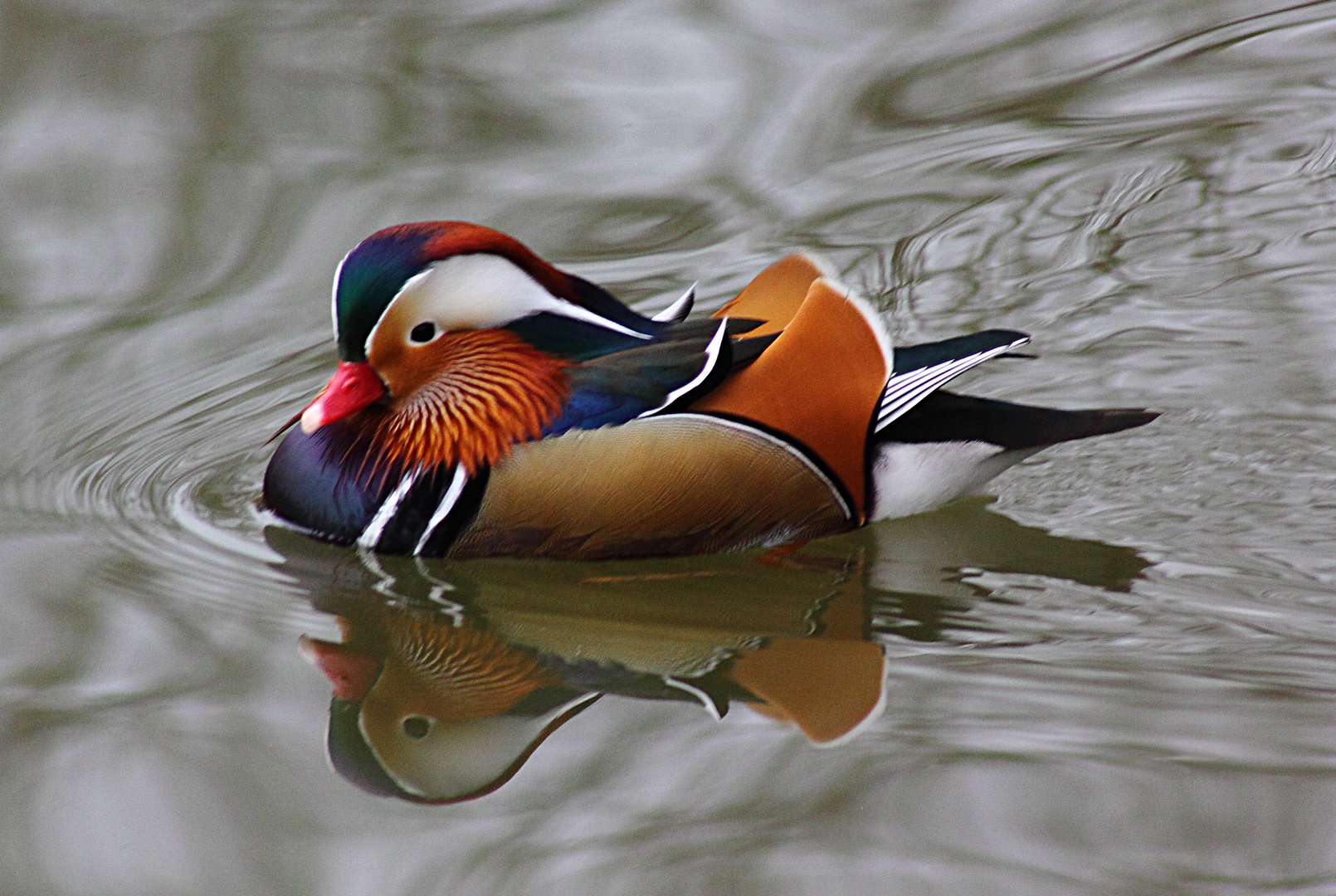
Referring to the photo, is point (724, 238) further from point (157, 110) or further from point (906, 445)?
point (157, 110)

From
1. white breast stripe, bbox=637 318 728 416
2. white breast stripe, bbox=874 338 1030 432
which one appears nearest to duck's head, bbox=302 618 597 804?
white breast stripe, bbox=637 318 728 416

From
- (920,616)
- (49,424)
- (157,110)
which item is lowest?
(920,616)

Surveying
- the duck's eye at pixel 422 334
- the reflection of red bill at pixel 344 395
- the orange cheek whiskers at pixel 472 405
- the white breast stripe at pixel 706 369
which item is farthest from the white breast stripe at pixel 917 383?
the reflection of red bill at pixel 344 395

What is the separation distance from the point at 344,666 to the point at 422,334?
2.65 ft

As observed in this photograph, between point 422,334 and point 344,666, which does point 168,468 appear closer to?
point 422,334

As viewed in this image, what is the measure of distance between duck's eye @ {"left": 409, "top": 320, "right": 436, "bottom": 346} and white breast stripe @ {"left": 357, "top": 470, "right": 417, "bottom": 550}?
0.30 meters

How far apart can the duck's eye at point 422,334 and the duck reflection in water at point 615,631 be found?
0.50 metres

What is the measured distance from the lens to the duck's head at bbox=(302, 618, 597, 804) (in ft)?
10.1

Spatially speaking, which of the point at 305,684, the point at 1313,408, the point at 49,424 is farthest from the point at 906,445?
the point at 49,424

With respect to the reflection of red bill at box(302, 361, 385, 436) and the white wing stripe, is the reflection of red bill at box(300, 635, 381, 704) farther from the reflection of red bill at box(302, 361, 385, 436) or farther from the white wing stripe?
the white wing stripe

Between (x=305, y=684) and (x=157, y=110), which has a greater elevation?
(x=157, y=110)

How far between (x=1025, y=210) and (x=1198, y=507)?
1812 millimetres

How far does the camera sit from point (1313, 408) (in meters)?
4.34

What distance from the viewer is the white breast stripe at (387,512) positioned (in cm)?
387
